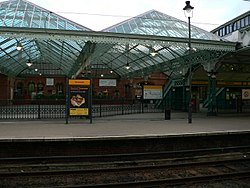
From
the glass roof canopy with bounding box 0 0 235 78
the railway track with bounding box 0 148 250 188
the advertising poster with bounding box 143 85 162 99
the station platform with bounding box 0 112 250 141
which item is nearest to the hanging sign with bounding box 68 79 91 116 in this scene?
the station platform with bounding box 0 112 250 141

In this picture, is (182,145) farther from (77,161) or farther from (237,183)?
(77,161)

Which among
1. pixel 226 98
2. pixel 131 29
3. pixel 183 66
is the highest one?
pixel 131 29

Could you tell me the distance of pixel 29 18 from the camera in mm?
18797

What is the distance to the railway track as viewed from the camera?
284 inches

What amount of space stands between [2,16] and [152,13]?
1271 centimetres

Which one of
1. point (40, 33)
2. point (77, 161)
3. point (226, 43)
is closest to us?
point (77, 161)

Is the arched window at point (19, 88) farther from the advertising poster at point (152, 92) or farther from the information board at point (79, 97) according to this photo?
the information board at point (79, 97)

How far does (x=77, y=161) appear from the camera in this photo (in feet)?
30.8

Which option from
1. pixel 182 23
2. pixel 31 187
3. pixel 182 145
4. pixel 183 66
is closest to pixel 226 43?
pixel 182 23

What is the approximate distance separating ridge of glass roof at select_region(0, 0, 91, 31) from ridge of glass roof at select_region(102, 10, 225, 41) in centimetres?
317

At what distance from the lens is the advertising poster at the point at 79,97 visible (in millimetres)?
14492

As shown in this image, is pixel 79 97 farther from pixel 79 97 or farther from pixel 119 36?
pixel 119 36

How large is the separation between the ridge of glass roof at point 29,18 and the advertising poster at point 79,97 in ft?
16.5

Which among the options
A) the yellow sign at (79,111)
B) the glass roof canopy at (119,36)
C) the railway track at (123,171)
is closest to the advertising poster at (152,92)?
the glass roof canopy at (119,36)
